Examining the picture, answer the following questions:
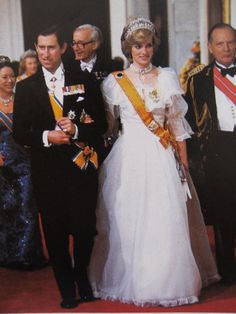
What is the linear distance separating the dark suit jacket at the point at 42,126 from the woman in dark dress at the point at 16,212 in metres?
0.41

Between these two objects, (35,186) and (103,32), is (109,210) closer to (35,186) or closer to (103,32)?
(35,186)

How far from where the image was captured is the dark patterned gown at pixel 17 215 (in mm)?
3246

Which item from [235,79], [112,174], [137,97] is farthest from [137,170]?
[235,79]

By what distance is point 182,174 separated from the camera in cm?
288

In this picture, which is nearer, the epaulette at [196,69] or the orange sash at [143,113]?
the orange sash at [143,113]

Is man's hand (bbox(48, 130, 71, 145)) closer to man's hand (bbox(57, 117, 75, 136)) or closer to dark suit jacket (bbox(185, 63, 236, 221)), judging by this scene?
man's hand (bbox(57, 117, 75, 136))

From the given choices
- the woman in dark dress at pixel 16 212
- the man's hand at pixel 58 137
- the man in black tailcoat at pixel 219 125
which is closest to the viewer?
the man's hand at pixel 58 137

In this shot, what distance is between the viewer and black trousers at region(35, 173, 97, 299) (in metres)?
2.78

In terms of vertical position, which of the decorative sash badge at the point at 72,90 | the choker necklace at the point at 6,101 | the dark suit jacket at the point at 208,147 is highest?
the decorative sash badge at the point at 72,90

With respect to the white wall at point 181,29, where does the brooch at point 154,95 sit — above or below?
below

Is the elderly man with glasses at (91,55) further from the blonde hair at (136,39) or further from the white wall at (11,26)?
the white wall at (11,26)

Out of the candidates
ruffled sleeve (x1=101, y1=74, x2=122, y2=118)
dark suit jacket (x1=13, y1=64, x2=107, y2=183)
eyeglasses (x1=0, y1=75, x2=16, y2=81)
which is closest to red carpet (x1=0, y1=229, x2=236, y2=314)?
dark suit jacket (x1=13, y1=64, x2=107, y2=183)

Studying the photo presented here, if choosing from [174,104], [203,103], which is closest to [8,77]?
[174,104]

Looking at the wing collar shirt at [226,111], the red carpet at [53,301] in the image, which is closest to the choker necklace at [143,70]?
the wing collar shirt at [226,111]
